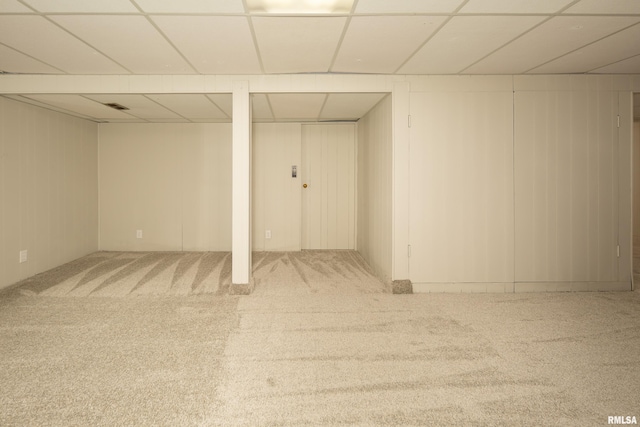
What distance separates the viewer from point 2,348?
2.33 metres

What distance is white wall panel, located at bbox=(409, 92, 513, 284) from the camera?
3590 millimetres

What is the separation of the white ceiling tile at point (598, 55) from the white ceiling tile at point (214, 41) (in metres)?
2.56

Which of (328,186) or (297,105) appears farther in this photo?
Result: (328,186)

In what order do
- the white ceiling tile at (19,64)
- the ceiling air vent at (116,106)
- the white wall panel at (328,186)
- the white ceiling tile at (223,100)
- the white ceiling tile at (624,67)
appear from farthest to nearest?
the white wall panel at (328,186)
the ceiling air vent at (116,106)
the white ceiling tile at (223,100)
the white ceiling tile at (624,67)
the white ceiling tile at (19,64)

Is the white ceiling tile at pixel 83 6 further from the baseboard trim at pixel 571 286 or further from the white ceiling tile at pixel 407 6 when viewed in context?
the baseboard trim at pixel 571 286

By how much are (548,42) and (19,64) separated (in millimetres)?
4270

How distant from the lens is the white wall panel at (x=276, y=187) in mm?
5707

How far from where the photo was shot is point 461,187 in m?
3.62

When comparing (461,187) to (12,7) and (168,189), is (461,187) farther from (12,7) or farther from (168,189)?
(168,189)

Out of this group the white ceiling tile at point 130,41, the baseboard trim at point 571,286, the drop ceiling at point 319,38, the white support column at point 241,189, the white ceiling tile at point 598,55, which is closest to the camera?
the drop ceiling at point 319,38

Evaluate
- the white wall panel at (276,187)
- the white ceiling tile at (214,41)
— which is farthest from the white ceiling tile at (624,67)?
the white wall panel at (276,187)

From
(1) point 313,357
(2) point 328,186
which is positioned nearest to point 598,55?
(1) point 313,357

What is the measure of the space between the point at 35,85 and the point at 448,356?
4190 millimetres

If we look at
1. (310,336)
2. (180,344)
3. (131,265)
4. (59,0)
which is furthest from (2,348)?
(131,265)
